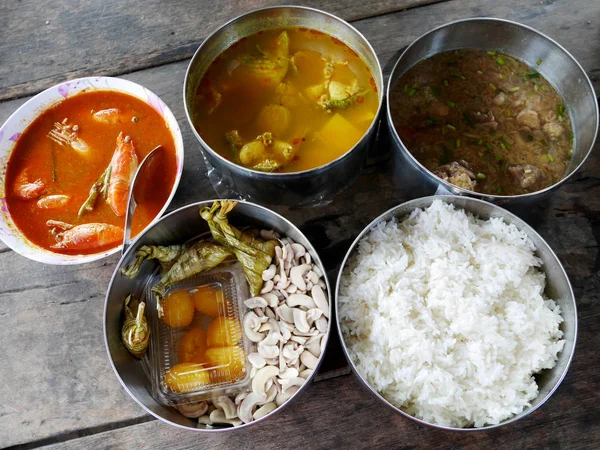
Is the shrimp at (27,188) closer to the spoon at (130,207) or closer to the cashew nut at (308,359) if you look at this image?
the spoon at (130,207)

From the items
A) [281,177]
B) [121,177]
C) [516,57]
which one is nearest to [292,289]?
[281,177]

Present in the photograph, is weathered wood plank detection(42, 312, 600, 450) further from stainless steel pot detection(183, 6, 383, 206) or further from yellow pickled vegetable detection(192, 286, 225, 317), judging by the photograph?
stainless steel pot detection(183, 6, 383, 206)

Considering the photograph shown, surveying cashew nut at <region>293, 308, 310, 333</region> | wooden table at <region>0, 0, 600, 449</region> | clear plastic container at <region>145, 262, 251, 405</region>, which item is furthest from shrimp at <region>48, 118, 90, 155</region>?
cashew nut at <region>293, 308, 310, 333</region>

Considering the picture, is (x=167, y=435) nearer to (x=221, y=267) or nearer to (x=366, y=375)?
(x=221, y=267)

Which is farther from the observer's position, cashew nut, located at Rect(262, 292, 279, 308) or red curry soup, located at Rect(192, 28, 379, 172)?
red curry soup, located at Rect(192, 28, 379, 172)

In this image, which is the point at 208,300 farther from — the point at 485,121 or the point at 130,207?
the point at 485,121

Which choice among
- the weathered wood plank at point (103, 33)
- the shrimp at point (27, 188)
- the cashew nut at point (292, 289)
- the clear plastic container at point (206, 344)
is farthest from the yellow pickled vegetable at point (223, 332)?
the weathered wood plank at point (103, 33)

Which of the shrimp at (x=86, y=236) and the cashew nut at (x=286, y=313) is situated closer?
the cashew nut at (x=286, y=313)
